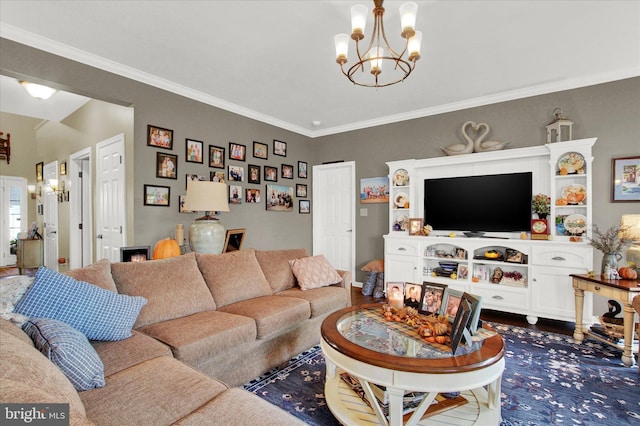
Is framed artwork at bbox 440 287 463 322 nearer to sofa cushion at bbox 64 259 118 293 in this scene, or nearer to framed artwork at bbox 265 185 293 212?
sofa cushion at bbox 64 259 118 293

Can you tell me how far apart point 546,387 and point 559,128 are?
276cm

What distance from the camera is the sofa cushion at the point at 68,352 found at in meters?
1.22

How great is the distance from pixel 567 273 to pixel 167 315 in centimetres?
376

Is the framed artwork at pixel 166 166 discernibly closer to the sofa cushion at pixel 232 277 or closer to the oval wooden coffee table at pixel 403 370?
the sofa cushion at pixel 232 277

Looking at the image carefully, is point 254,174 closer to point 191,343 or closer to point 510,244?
point 191,343

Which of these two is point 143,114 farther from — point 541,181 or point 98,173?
point 541,181

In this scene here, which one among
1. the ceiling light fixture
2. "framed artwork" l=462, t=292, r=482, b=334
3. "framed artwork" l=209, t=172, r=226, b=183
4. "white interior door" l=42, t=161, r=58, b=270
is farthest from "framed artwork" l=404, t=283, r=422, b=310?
"white interior door" l=42, t=161, r=58, b=270

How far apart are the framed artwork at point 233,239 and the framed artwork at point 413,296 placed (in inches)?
94.9

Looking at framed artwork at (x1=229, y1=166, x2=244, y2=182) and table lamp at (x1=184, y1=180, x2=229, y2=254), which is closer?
table lamp at (x1=184, y1=180, x2=229, y2=254)

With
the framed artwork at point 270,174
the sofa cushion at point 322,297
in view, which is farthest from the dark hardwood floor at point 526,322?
the framed artwork at point 270,174

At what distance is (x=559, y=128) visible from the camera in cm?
348

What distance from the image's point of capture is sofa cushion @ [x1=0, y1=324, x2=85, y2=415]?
0.66 meters

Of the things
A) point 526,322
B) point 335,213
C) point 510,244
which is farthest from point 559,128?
point 335,213

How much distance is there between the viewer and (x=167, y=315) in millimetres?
2160
